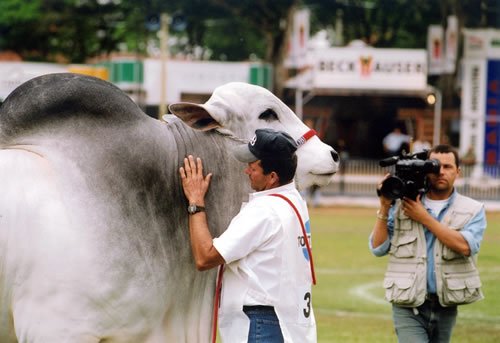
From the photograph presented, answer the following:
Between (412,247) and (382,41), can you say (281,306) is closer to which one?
(412,247)

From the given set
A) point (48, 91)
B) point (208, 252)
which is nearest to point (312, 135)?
point (208, 252)

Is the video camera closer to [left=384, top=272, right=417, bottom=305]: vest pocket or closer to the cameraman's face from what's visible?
the cameraman's face

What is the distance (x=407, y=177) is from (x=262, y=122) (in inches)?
58.6

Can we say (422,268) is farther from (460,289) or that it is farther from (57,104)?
(57,104)

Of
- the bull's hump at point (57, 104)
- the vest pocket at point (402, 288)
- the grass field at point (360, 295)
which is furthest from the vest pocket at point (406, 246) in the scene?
the grass field at point (360, 295)

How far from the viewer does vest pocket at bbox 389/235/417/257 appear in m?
7.15

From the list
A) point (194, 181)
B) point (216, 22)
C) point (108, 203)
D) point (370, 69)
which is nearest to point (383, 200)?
point (194, 181)

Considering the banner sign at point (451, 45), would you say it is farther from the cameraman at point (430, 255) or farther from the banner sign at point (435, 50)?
the cameraman at point (430, 255)

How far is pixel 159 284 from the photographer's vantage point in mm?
5219

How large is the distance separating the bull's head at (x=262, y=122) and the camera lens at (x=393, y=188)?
3.75 feet

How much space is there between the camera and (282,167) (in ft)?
17.2

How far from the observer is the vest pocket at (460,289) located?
7.02 metres

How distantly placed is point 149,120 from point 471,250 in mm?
2724

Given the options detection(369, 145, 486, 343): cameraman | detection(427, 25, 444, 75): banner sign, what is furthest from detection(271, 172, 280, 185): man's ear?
detection(427, 25, 444, 75): banner sign
